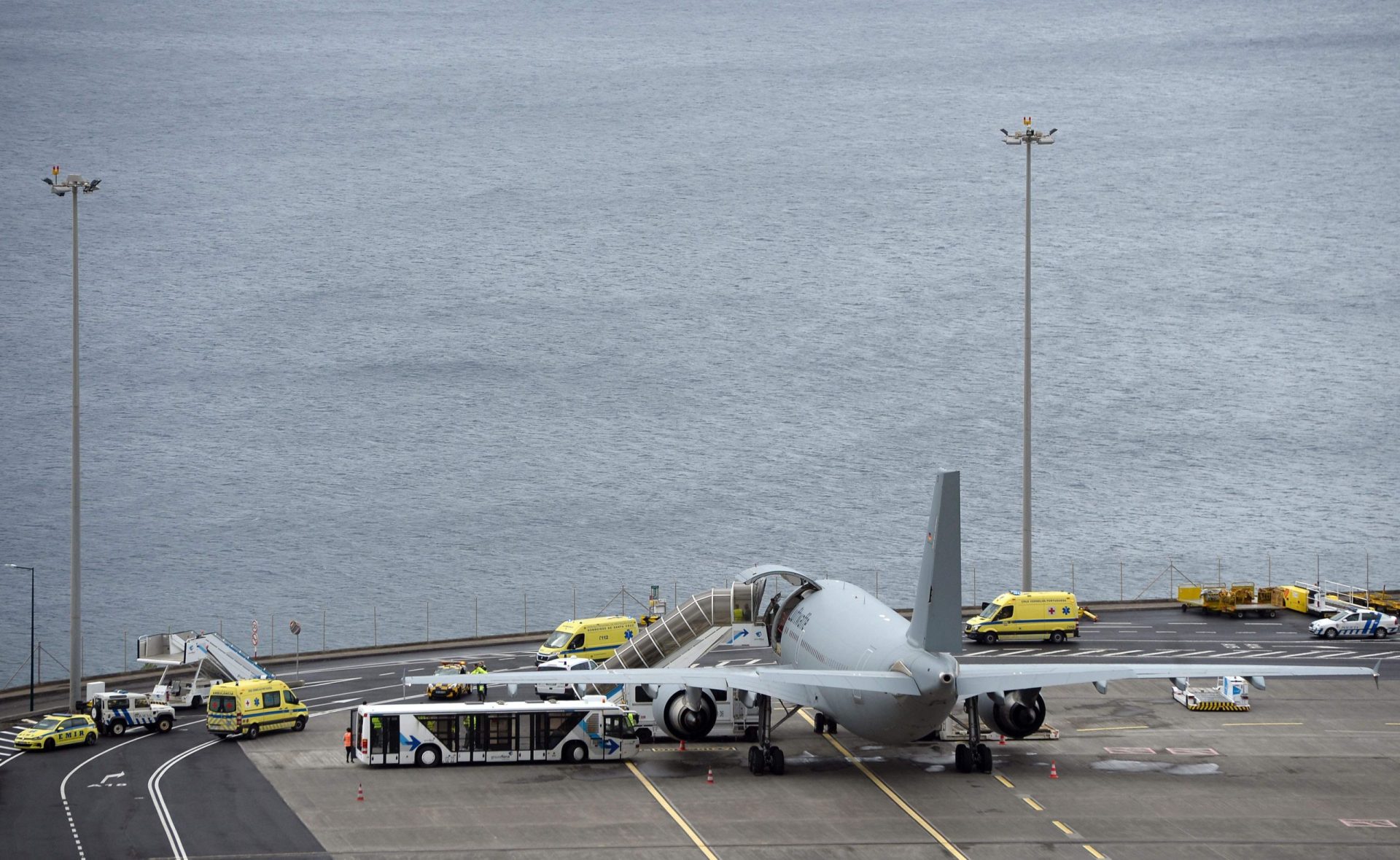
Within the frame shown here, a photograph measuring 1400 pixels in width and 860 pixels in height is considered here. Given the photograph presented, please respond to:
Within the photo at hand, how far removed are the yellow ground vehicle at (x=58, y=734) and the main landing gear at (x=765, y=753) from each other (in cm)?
2723

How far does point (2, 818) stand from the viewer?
171 ft

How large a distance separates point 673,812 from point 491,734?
1001 centimetres

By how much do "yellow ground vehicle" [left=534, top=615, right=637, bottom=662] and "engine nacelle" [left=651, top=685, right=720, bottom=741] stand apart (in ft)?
60.9

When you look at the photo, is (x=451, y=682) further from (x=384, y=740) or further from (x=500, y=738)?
(x=384, y=740)

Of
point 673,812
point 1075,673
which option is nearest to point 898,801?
point 673,812

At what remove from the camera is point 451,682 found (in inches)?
2377

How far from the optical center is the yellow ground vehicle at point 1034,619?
84.2 m

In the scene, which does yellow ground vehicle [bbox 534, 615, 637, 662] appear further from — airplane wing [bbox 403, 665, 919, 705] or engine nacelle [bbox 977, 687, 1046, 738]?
engine nacelle [bbox 977, 687, 1046, 738]

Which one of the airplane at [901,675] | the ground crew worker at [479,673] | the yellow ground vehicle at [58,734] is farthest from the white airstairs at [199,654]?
the airplane at [901,675]

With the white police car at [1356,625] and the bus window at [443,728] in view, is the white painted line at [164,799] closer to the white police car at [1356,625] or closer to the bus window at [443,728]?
the bus window at [443,728]

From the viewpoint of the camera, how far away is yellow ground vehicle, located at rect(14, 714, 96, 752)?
62.7 meters

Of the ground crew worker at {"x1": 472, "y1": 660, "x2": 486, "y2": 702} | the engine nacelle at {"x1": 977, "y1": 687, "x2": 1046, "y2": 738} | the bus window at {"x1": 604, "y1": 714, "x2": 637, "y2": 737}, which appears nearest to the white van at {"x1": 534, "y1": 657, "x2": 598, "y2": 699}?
the ground crew worker at {"x1": 472, "y1": 660, "x2": 486, "y2": 702}

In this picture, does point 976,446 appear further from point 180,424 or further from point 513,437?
point 180,424

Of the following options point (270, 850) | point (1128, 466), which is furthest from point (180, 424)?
point (270, 850)
